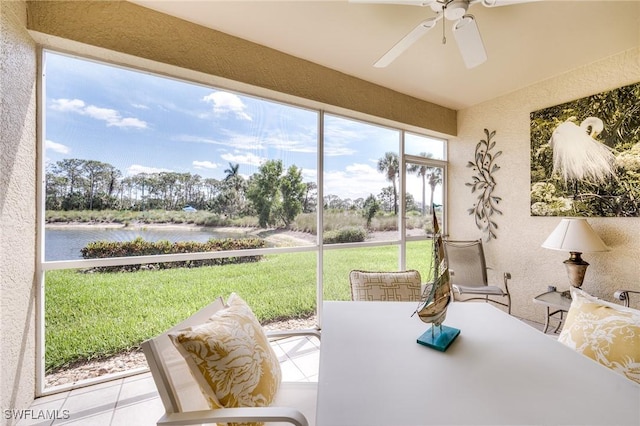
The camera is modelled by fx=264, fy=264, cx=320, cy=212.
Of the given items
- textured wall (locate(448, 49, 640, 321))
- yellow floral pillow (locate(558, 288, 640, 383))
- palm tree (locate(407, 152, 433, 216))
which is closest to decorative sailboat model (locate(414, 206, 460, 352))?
yellow floral pillow (locate(558, 288, 640, 383))

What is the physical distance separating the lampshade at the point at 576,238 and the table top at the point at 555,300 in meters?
0.49

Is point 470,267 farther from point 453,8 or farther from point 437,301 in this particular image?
point 453,8

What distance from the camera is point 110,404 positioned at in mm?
1764

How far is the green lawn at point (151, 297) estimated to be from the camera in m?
1.90

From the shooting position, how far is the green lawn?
6.23ft

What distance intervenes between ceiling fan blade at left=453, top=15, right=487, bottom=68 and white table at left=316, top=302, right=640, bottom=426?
1.65 meters

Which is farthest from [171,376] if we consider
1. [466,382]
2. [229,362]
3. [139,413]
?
[139,413]

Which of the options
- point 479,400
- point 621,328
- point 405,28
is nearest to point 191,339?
point 479,400

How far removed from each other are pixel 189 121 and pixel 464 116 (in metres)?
3.55

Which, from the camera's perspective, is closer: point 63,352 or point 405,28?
point 63,352

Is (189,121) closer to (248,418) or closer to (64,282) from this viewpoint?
(64,282)

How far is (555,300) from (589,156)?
1.46 metres

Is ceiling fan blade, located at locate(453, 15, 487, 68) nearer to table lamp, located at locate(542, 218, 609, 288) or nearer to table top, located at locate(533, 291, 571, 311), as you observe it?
table lamp, located at locate(542, 218, 609, 288)

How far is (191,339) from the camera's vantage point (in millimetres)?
927
